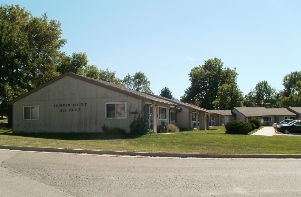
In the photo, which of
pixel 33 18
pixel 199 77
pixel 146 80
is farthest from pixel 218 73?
pixel 33 18

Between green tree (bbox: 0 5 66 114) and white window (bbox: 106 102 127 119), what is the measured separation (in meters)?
15.5

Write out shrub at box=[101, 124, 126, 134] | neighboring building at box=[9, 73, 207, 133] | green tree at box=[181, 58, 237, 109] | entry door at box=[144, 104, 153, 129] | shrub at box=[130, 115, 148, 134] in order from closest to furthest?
shrub at box=[130, 115, 148, 134]
shrub at box=[101, 124, 126, 134]
neighboring building at box=[9, 73, 207, 133]
entry door at box=[144, 104, 153, 129]
green tree at box=[181, 58, 237, 109]

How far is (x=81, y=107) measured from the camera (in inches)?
1047

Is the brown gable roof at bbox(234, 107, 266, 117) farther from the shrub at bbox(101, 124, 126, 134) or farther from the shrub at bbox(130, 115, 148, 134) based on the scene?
the shrub at bbox(101, 124, 126, 134)

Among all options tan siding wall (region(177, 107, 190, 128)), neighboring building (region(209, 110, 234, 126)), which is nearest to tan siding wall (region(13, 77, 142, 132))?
tan siding wall (region(177, 107, 190, 128))

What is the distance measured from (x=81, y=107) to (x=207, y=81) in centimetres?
7264

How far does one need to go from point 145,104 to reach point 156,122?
249 cm

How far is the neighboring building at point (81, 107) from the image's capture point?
82.1 ft

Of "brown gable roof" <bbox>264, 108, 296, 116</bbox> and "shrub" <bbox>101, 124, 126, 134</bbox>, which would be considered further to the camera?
"brown gable roof" <bbox>264, 108, 296, 116</bbox>

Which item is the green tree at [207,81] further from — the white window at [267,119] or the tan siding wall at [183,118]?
the tan siding wall at [183,118]

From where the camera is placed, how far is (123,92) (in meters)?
24.7

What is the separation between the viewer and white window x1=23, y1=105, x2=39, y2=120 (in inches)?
1123

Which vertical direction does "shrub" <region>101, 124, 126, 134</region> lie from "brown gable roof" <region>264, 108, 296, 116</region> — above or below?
below

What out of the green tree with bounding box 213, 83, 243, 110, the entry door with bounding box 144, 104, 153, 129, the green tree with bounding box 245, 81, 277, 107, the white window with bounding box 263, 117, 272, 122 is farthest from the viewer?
the green tree with bounding box 245, 81, 277, 107
